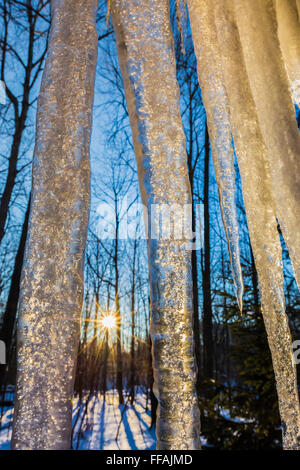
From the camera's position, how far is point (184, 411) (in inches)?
27.7

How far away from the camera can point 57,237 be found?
0.83 metres

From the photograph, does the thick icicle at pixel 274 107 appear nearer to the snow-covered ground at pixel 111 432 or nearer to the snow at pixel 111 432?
the snow at pixel 111 432

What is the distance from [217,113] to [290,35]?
857 millimetres

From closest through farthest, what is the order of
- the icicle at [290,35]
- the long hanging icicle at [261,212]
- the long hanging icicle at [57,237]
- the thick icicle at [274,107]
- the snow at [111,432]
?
→ the long hanging icicle at [57,237] → the long hanging icicle at [261,212] → the thick icicle at [274,107] → the icicle at [290,35] → the snow at [111,432]

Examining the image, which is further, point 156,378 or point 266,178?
point 266,178

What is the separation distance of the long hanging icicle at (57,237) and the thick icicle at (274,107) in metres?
0.73

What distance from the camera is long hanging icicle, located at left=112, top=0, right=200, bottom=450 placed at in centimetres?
71

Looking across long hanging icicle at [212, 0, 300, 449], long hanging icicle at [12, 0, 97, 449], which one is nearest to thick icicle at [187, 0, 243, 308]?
long hanging icicle at [212, 0, 300, 449]

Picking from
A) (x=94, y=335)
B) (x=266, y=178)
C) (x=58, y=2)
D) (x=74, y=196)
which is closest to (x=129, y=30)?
(x=58, y=2)

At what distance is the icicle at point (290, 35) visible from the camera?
1601mm

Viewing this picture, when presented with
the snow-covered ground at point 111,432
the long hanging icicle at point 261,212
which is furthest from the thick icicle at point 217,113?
the snow-covered ground at point 111,432

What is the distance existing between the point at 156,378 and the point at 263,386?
8.37ft

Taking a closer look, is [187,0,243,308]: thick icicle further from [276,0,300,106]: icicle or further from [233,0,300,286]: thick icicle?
[276,0,300,106]: icicle

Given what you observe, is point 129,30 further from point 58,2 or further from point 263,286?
point 263,286
